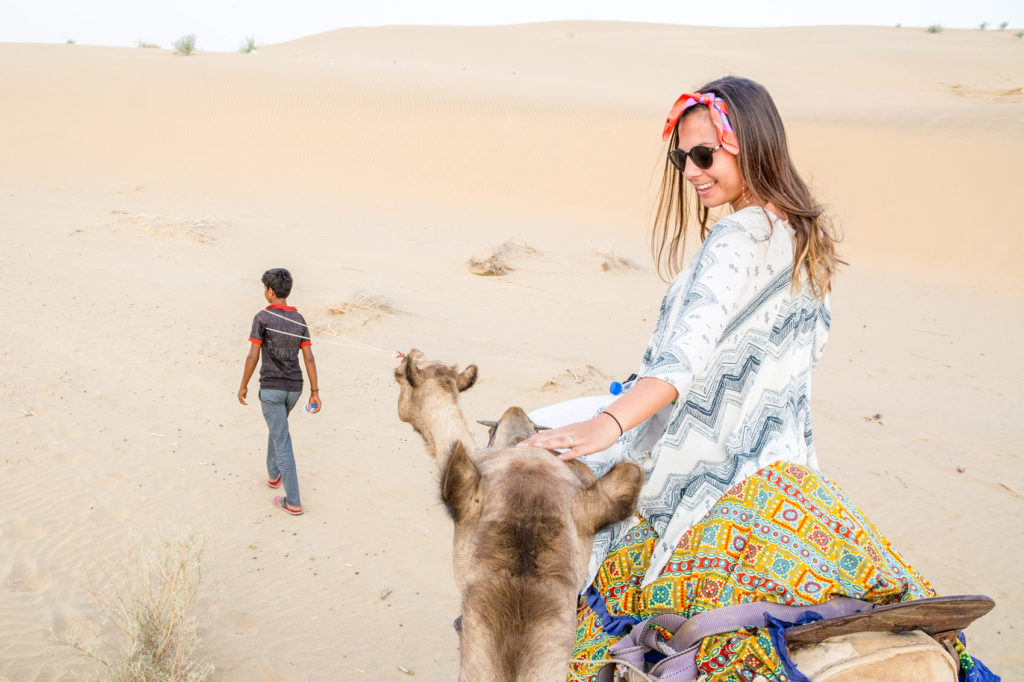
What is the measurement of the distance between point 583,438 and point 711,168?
1045 millimetres

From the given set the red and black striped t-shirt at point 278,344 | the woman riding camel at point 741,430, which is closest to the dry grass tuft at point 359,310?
the red and black striped t-shirt at point 278,344

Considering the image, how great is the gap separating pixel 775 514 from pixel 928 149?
25307 millimetres

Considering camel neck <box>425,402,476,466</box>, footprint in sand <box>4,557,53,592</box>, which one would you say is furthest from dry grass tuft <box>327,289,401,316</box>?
camel neck <box>425,402,476,466</box>

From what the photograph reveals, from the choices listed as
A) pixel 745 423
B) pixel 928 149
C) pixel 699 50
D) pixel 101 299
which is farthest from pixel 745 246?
pixel 699 50

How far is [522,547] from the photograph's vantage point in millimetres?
1705

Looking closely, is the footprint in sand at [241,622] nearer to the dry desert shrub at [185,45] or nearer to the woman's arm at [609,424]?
the woman's arm at [609,424]

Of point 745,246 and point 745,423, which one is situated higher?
point 745,246

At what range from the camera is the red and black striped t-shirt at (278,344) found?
20.5 ft

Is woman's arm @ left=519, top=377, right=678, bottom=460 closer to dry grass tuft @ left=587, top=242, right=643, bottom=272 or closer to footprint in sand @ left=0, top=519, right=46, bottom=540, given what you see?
footprint in sand @ left=0, top=519, right=46, bottom=540

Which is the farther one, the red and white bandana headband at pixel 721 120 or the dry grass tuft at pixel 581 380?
the dry grass tuft at pixel 581 380

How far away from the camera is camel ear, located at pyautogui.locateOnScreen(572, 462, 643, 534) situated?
1953 millimetres

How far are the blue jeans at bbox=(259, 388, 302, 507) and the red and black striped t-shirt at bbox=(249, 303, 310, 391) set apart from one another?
3.4 inches

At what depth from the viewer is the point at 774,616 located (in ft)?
6.54

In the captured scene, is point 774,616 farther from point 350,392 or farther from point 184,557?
point 350,392
